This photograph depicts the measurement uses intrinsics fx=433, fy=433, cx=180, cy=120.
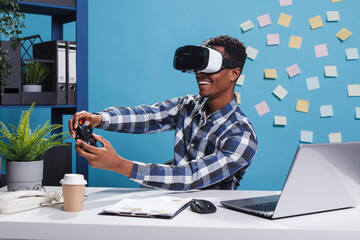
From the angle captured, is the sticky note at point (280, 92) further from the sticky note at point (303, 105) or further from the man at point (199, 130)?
the man at point (199, 130)

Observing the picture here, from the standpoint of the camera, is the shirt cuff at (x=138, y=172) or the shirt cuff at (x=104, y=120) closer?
the shirt cuff at (x=138, y=172)

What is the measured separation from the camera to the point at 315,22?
293 cm

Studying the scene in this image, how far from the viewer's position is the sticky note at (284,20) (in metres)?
2.92

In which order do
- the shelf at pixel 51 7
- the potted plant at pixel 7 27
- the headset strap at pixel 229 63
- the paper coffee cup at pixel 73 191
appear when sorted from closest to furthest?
the paper coffee cup at pixel 73 191 → the headset strap at pixel 229 63 → the potted plant at pixel 7 27 → the shelf at pixel 51 7

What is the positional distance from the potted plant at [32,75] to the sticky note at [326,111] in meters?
1.80

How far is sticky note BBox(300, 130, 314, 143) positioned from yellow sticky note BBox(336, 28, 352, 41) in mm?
670

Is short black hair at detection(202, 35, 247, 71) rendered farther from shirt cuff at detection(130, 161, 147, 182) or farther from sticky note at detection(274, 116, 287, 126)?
sticky note at detection(274, 116, 287, 126)

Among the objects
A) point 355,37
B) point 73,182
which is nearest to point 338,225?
point 73,182

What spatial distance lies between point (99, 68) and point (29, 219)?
74.3 inches

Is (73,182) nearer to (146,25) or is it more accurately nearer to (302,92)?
(146,25)

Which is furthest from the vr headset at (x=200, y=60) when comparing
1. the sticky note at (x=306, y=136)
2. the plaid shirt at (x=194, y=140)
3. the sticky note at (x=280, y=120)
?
the sticky note at (x=306, y=136)

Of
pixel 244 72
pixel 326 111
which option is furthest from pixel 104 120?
pixel 326 111

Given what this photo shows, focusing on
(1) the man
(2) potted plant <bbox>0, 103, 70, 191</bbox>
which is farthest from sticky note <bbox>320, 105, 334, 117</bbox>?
(2) potted plant <bbox>0, 103, 70, 191</bbox>

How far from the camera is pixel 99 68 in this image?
2.88 m
